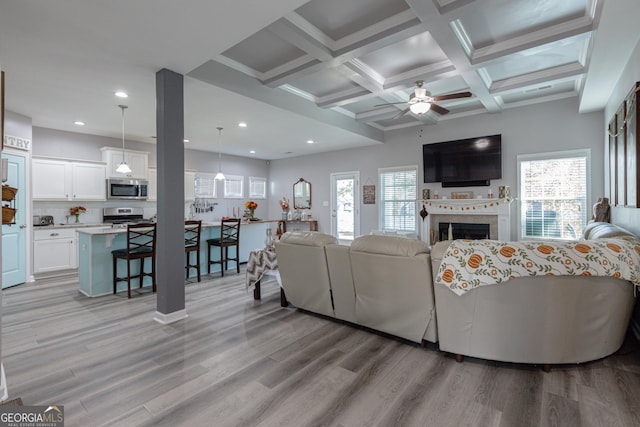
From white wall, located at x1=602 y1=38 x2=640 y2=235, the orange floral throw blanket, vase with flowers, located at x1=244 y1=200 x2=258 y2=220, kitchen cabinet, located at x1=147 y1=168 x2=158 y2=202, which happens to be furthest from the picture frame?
kitchen cabinet, located at x1=147 y1=168 x2=158 y2=202

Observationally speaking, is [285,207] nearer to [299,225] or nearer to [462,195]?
[299,225]

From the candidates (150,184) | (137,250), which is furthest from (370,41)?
(150,184)

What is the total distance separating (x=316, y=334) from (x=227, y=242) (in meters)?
3.12

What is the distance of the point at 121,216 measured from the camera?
6.80 meters

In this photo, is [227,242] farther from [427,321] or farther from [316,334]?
[427,321]

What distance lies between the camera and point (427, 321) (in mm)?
2645

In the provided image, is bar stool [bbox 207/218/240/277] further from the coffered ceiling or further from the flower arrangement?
the flower arrangement

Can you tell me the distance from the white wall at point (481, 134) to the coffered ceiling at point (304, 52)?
299 mm

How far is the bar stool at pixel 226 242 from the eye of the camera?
220 inches

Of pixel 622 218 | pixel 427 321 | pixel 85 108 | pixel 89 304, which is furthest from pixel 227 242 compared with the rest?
pixel 622 218

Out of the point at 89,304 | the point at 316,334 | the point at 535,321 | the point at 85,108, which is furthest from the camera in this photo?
the point at 85,108

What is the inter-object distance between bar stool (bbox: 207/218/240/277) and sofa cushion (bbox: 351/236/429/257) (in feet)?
10.9

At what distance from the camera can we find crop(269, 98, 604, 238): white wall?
17.1 ft

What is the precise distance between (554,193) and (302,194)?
5759 millimetres
